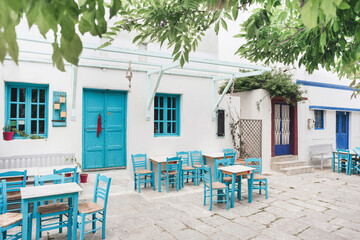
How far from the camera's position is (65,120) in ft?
22.1

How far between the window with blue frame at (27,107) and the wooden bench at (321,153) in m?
10.1

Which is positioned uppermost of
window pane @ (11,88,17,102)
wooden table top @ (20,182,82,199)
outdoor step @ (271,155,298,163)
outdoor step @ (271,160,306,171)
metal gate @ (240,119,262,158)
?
window pane @ (11,88,17,102)

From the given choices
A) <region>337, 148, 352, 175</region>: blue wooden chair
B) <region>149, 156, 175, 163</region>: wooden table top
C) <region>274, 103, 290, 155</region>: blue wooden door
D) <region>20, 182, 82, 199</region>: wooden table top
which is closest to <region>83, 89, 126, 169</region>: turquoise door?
<region>149, 156, 175, 163</region>: wooden table top

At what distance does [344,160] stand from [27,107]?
10989mm

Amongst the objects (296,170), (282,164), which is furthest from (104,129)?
(296,170)

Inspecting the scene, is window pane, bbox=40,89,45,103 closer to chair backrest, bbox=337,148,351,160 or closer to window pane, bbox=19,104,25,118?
window pane, bbox=19,104,25,118

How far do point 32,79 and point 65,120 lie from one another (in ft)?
4.11

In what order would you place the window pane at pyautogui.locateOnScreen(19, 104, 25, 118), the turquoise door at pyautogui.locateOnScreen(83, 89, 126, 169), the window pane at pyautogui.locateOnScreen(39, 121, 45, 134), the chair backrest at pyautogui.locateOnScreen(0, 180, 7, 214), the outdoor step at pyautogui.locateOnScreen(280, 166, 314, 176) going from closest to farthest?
the chair backrest at pyautogui.locateOnScreen(0, 180, 7, 214)
the window pane at pyautogui.locateOnScreen(19, 104, 25, 118)
the window pane at pyautogui.locateOnScreen(39, 121, 45, 134)
the turquoise door at pyautogui.locateOnScreen(83, 89, 126, 169)
the outdoor step at pyautogui.locateOnScreen(280, 166, 314, 176)

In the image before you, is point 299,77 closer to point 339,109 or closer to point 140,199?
point 339,109

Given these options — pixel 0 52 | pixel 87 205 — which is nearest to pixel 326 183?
pixel 87 205

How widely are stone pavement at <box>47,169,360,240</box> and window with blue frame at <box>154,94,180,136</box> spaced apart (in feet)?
5.99

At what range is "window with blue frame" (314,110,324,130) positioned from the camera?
11.8 metres

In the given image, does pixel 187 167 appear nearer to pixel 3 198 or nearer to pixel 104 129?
pixel 104 129

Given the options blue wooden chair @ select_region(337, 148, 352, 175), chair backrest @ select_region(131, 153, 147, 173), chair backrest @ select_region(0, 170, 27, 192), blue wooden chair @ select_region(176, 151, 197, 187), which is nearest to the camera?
chair backrest @ select_region(0, 170, 27, 192)
